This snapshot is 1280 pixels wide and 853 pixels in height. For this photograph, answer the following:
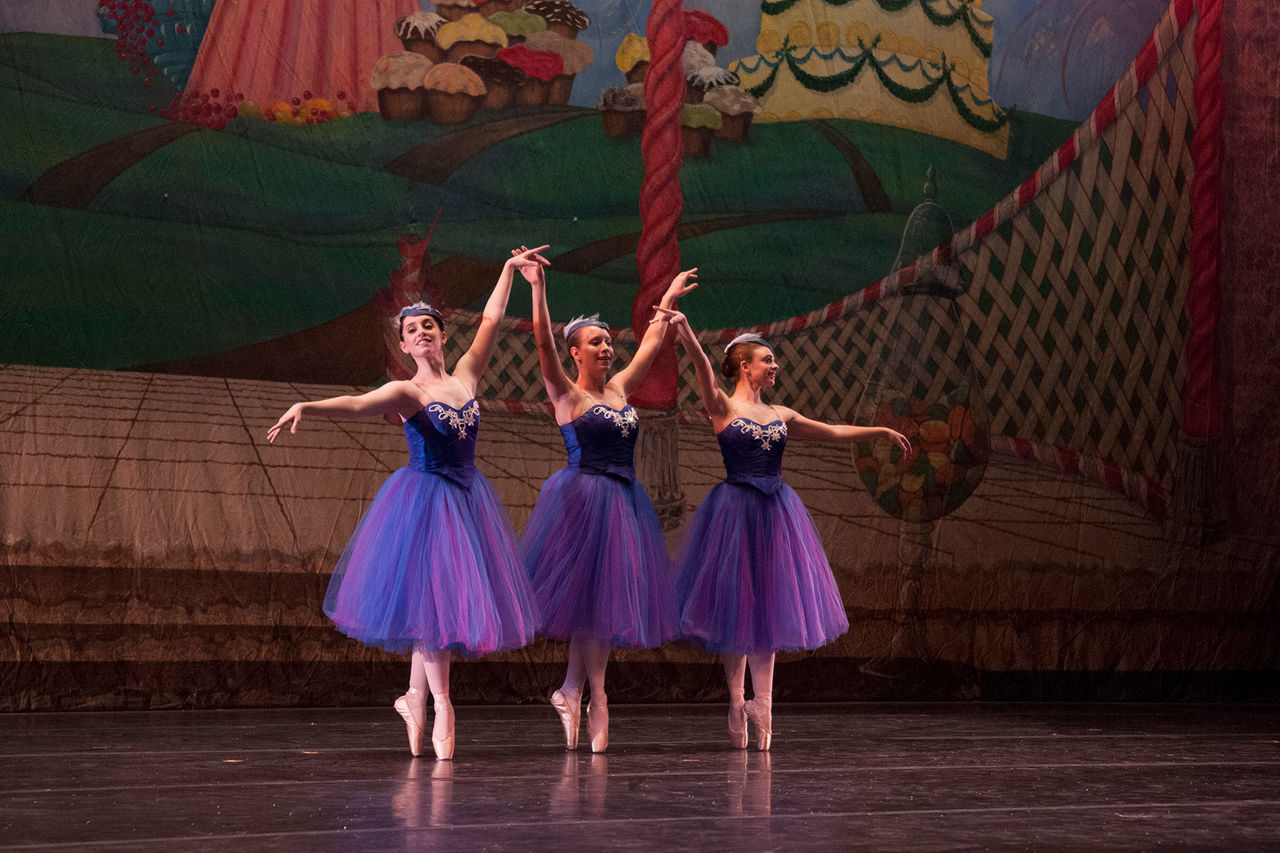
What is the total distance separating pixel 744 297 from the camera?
550cm

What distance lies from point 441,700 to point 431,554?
383 mm

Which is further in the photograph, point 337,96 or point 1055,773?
point 337,96

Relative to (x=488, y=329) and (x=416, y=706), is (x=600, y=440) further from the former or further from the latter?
(x=416, y=706)

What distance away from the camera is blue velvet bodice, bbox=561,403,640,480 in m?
3.78

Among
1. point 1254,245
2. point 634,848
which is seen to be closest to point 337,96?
point 634,848

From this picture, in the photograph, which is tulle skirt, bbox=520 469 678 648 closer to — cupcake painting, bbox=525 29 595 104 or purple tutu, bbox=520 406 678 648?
purple tutu, bbox=520 406 678 648

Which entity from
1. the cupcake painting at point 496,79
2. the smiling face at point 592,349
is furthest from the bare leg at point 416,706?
the cupcake painting at point 496,79

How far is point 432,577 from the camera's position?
3338 mm

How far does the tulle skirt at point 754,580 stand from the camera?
3.78m

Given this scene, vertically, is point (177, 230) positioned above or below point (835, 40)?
below

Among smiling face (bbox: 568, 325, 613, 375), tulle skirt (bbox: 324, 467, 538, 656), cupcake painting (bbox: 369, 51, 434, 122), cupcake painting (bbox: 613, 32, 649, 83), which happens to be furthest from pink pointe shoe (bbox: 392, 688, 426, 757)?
cupcake painting (bbox: 613, 32, 649, 83)

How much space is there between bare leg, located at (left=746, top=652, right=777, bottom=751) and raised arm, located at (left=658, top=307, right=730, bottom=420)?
2.37 ft

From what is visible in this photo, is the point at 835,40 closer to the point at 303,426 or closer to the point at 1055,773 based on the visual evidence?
the point at 303,426

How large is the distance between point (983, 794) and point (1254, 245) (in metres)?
3.92
